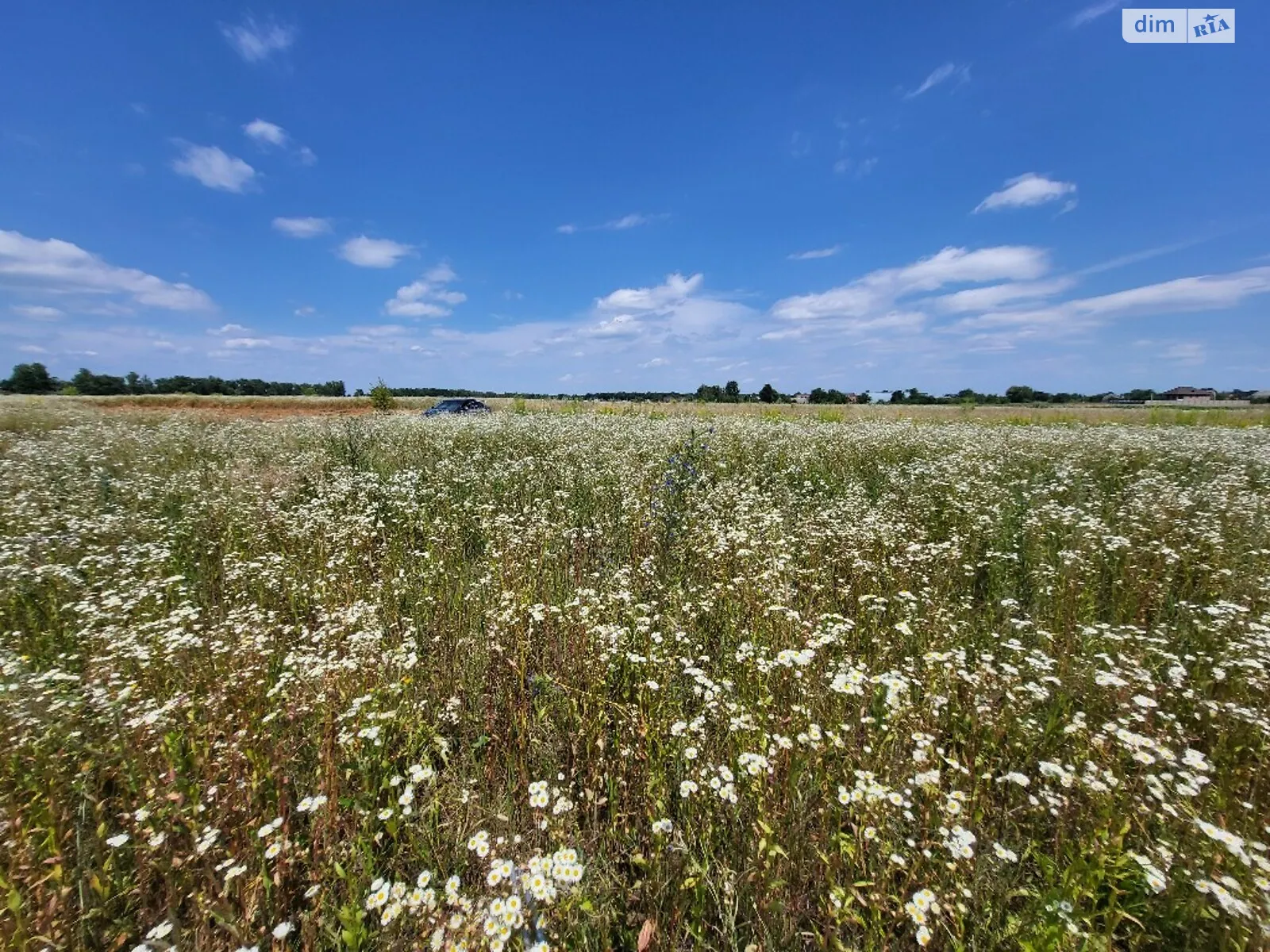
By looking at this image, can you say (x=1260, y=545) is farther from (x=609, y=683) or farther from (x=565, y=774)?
(x=565, y=774)

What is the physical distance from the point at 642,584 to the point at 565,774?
179cm

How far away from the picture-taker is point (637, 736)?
2465 millimetres

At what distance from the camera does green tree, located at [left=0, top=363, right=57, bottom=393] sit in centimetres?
6406

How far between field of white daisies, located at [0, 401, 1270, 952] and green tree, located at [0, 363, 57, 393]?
311ft

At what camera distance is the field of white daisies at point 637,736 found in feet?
5.46

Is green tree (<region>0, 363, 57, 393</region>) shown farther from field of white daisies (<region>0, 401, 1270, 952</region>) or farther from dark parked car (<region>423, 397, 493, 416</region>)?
field of white daisies (<region>0, 401, 1270, 952</region>)

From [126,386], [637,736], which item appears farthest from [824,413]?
[126,386]

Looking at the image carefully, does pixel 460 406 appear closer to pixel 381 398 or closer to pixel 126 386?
pixel 381 398

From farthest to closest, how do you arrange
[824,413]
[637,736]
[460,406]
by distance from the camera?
1. [460,406]
2. [824,413]
3. [637,736]

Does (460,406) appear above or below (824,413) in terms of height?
above

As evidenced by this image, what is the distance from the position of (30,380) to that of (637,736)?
105 meters

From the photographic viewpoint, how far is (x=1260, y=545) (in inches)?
175

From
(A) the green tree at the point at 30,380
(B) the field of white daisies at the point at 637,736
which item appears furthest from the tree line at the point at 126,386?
(B) the field of white daisies at the point at 637,736

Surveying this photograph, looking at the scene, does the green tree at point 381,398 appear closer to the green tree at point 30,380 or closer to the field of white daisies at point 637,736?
the field of white daisies at point 637,736
